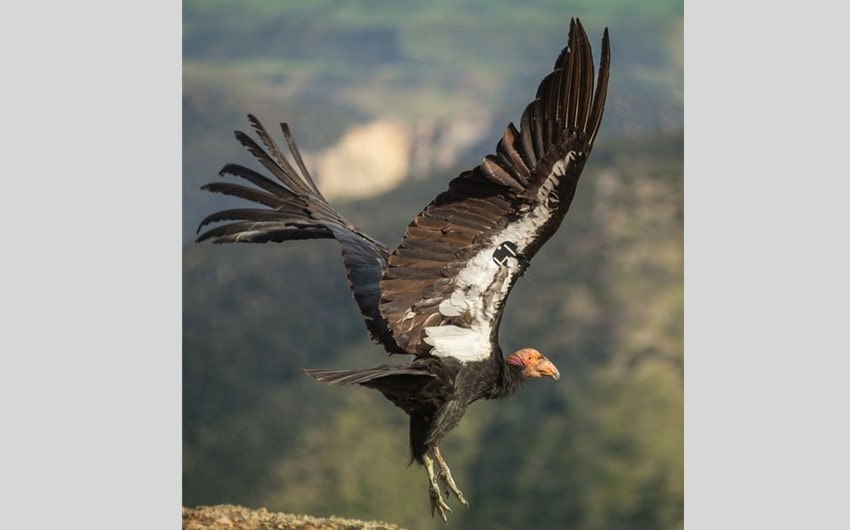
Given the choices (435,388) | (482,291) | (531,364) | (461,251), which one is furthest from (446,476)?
(461,251)

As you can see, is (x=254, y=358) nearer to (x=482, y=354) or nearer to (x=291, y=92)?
(x=291, y=92)

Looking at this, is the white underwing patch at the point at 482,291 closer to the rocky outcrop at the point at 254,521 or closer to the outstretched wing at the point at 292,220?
the outstretched wing at the point at 292,220

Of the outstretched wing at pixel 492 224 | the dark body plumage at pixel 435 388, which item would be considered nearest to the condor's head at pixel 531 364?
the dark body plumage at pixel 435 388

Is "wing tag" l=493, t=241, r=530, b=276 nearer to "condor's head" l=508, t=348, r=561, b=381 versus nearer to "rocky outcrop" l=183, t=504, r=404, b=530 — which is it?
"condor's head" l=508, t=348, r=561, b=381

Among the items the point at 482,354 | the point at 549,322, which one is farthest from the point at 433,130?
the point at 482,354

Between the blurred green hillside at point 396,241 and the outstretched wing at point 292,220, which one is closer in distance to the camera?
the outstretched wing at point 292,220

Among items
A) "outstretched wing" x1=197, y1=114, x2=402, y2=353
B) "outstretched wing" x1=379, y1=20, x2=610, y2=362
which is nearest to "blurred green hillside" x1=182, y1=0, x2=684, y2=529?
"outstretched wing" x1=197, y1=114, x2=402, y2=353
